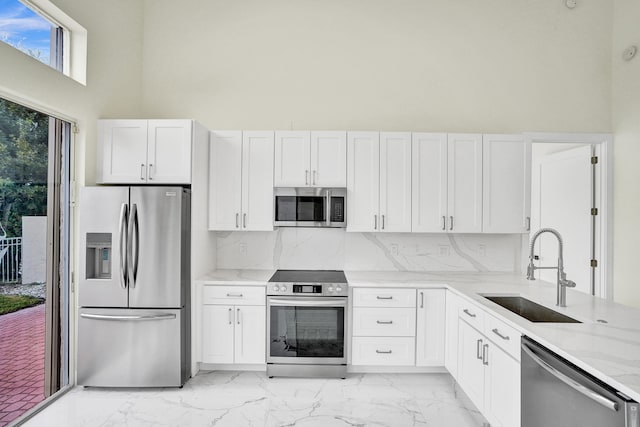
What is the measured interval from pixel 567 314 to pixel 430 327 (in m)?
1.19

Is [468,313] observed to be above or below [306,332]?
above

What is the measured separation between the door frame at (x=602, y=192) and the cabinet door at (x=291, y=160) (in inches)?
88.8

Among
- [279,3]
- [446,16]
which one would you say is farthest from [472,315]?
[279,3]

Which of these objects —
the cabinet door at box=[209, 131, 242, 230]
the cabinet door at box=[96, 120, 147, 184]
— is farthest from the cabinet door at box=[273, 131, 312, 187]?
the cabinet door at box=[96, 120, 147, 184]

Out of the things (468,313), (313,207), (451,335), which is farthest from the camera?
(313,207)

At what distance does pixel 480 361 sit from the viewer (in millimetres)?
2344

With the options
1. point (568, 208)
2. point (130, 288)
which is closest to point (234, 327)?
point (130, 288)

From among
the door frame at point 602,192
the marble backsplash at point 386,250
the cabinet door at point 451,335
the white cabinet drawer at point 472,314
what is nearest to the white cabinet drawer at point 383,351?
the cabinet door at point 451,335

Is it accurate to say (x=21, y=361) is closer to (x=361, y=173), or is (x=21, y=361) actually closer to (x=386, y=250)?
(x=361, y=173)

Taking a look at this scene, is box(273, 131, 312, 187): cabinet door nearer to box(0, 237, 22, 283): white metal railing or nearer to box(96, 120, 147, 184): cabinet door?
box(96, 120, 147, 184): cabinet door

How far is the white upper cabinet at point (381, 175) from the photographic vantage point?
10.9 feet

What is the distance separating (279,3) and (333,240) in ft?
8.54

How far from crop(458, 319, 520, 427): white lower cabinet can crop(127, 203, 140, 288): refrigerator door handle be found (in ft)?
8.70

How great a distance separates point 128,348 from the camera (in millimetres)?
2820
